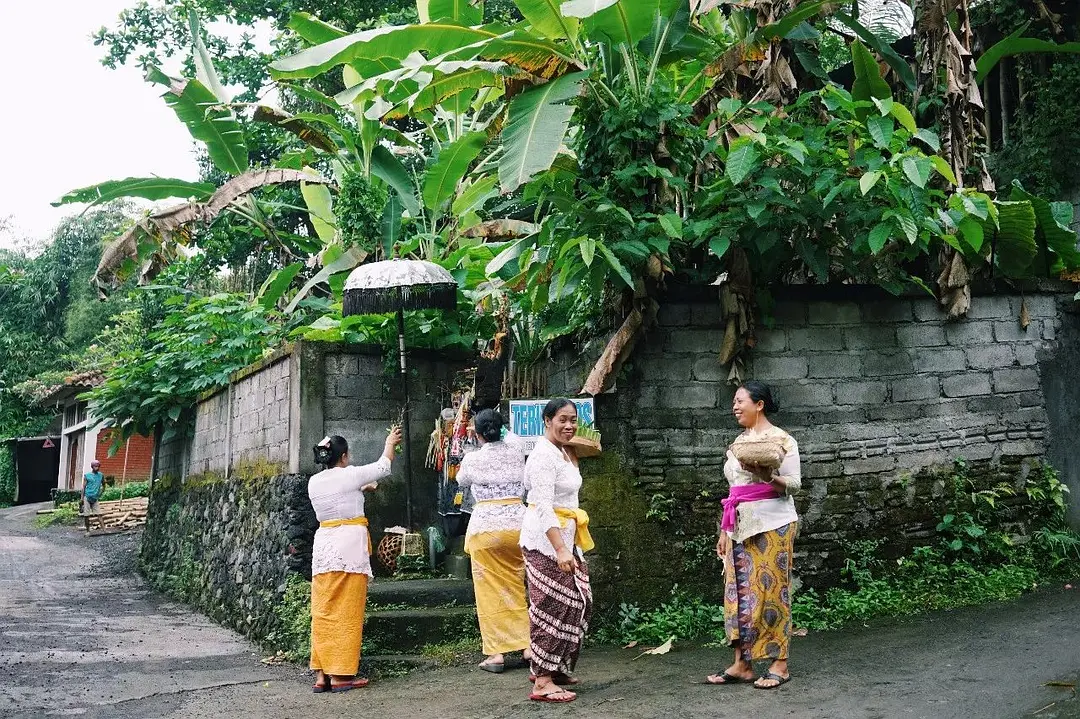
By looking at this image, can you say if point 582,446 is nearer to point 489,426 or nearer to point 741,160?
point 489,426

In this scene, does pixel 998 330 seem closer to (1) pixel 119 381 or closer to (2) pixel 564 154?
(2) pixel 564 154

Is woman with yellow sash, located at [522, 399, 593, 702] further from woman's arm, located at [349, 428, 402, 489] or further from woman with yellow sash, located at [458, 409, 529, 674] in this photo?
woman's arm, located at [349, 428, 402, 489]

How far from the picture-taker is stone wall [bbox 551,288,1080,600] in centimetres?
689

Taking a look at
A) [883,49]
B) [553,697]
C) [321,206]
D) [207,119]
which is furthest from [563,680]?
[321,206]

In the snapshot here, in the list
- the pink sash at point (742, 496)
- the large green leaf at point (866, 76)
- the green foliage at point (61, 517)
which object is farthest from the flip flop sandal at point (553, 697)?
the green foliage at point (61, 517)

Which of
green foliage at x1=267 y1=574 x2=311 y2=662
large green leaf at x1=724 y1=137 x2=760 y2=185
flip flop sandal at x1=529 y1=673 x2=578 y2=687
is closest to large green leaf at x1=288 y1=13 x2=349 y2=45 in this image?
large green leaf at x1=724 y1=137 x2=760 y2=185

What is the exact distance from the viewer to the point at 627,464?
698 centimetres

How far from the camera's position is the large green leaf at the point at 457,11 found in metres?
7.96

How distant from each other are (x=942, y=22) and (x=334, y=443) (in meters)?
5.87

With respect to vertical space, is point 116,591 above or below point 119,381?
below

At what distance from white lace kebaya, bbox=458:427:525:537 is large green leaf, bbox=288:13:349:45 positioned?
5090mm

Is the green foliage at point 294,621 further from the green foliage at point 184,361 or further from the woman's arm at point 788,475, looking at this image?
the woman's arm at point 788,475

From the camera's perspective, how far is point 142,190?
32.3 ft

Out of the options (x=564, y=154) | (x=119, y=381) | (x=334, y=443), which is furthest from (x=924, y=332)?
(x=119, y=381)
